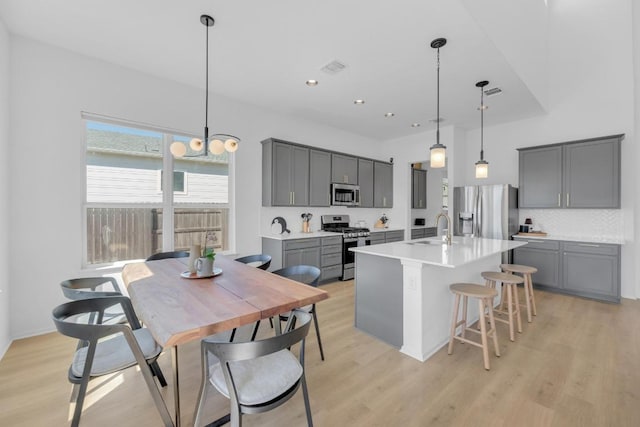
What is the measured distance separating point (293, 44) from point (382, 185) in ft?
13.2

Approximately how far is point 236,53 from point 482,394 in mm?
3804

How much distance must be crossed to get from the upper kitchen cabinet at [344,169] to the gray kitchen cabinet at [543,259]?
123 inches

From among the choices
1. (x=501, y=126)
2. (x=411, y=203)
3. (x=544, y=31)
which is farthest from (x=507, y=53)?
(x=411, y=203)

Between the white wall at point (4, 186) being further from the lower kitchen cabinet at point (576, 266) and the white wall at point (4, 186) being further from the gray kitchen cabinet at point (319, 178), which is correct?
the lower kitchen cabinet at point (576, 266)

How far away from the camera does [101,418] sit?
5.69 ft

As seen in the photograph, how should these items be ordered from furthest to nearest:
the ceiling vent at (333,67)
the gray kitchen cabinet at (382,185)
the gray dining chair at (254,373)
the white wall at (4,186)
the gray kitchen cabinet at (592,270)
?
the gray kitchen cabinet at (382,185)
the gray kitchen cabinet at (592,270)
the ceiling vent at (333,67)
the white wall at (4,186)
the gray dining chair at (254,373)

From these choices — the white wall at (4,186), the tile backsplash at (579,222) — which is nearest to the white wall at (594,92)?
the tile backsplash at (579,222)

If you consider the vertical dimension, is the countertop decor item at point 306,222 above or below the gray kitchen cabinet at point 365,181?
below

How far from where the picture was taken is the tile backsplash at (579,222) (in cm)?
418

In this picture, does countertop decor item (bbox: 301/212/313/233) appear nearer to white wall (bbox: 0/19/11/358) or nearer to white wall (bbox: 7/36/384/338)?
Answer: white wall (bbox: 7/36/384/338)

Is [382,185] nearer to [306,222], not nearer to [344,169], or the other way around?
[344,169]

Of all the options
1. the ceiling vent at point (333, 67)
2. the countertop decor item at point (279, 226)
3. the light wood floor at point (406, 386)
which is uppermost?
the ceiling vent at point (333, 67)

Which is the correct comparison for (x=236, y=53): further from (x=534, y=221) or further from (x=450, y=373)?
(x=534, y=221)

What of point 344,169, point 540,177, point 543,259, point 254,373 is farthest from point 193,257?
point 540,177
